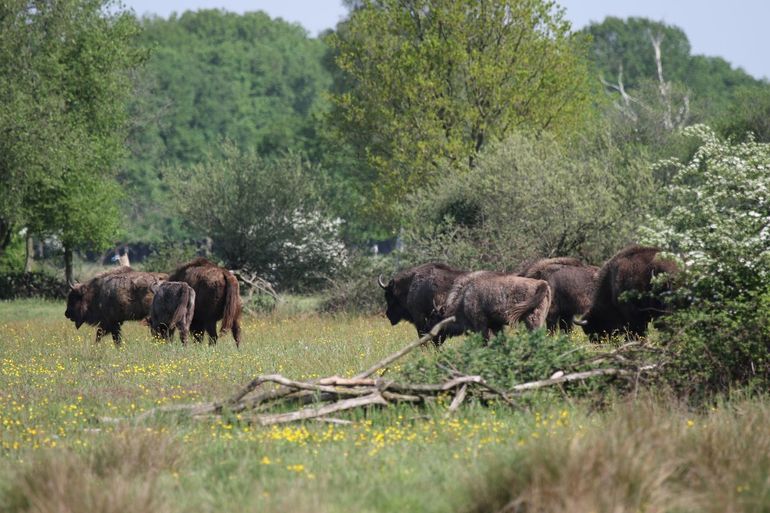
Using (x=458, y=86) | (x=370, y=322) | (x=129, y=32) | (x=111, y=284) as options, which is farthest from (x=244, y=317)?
(x=129, y=32)

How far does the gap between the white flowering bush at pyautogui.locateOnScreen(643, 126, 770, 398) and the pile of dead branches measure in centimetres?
65

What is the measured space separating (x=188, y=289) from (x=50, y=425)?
7845 mm

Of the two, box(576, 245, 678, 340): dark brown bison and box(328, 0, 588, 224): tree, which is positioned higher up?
box(328, 0, 588, 224): tree

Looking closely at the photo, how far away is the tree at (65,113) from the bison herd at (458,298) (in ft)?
38.7

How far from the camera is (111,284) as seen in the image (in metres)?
21.8

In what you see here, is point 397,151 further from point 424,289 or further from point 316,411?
point 316,411

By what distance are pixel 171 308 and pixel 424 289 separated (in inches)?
173

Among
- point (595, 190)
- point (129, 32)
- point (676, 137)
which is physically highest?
point (129, 32)

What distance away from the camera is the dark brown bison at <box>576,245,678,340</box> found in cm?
1706

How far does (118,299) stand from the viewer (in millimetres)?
21500

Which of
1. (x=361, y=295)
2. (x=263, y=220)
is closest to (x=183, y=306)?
(x=361, y=295)

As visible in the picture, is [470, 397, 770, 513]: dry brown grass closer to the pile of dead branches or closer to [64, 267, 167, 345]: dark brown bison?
the pile of dead branches

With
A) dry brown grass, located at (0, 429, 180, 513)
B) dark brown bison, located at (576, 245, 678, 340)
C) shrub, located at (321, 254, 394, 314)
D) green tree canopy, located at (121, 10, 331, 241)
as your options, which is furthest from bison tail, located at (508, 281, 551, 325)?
green tree canopy, located at (121, 10, 331, 241)

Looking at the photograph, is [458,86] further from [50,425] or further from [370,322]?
[50,425]
